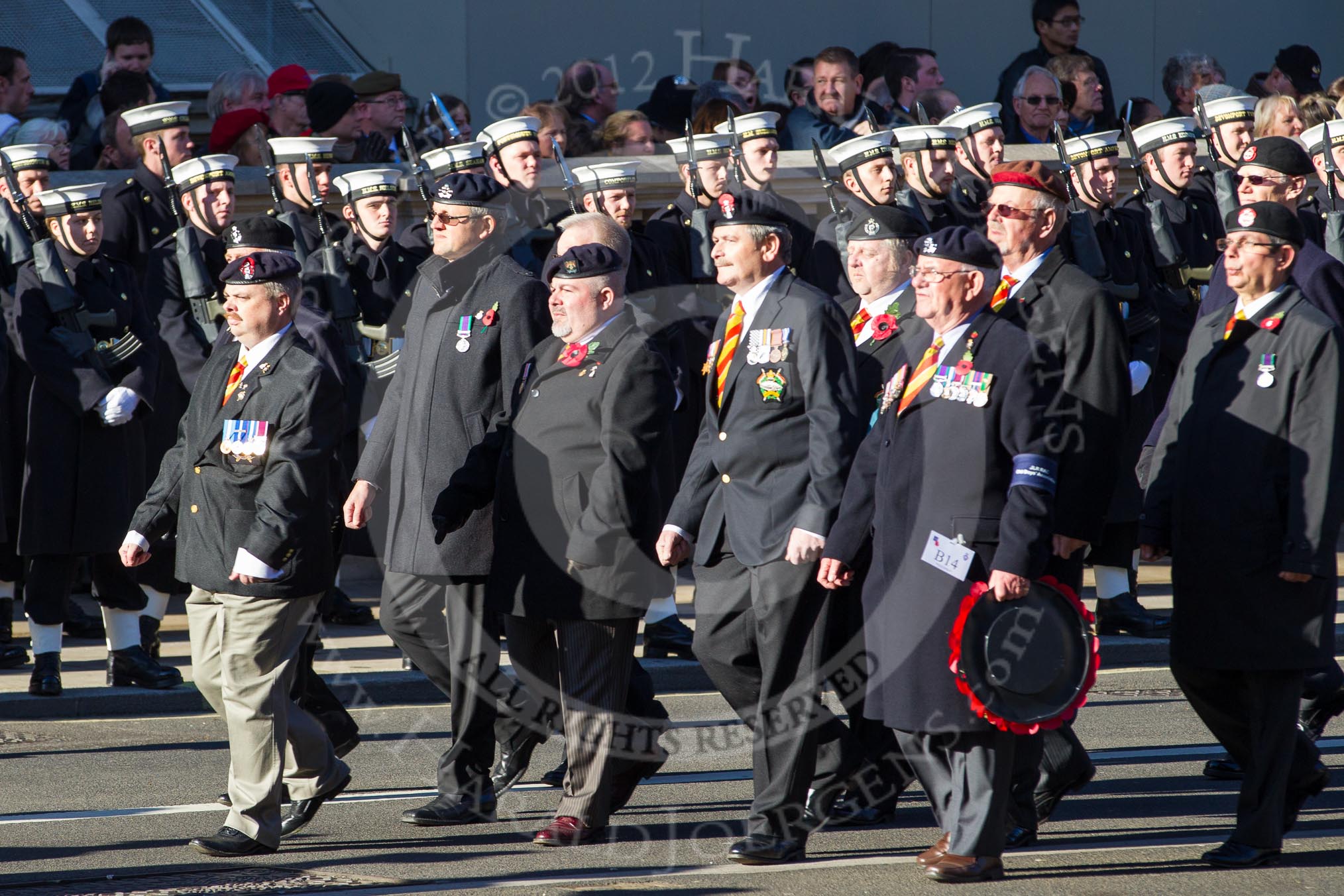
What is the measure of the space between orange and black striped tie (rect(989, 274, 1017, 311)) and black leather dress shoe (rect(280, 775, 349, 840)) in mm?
2569

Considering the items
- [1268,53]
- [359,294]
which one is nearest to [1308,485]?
[359,294]

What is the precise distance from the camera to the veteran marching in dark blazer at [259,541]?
19.5ft

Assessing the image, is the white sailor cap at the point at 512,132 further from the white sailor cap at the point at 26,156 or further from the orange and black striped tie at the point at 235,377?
the orange and black striped tie at the point at 235,377

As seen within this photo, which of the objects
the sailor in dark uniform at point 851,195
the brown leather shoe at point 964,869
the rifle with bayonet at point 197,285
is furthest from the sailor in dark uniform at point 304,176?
the brown leather shoe at point 964,869

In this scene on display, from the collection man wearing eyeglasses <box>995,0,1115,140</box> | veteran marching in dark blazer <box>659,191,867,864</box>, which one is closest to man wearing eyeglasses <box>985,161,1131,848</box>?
veteran marching in dark blazer <box>659,191,867,864</box>

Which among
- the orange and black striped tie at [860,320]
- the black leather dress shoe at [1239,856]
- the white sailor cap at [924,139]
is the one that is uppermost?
the white sailor cap at [924,139]

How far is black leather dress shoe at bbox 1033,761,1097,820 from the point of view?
622 cm

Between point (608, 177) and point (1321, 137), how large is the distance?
360cm

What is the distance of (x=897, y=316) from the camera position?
6742 millimetres

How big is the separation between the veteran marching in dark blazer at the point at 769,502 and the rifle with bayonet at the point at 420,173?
3939mm

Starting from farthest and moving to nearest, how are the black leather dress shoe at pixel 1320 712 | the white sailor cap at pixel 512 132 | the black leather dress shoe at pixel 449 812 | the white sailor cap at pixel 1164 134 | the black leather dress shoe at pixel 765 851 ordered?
the white sailor cap at pixel 1164 134, the white sailor cap at pixel 512 132, the black leather dress shoe at pixel 1320 712, the black leather dress shoe at pixel 449 812, the black leather dress shoe at pixel 765 851

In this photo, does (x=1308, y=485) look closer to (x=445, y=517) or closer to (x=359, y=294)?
(x=445, y=517)

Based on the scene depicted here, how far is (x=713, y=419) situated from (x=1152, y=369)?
433 centimetres

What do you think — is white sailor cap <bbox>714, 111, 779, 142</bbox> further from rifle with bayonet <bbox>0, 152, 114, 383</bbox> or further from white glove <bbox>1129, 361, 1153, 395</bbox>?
rifle with bayonet <bbox>0, 152, 114, 383</bbox>
